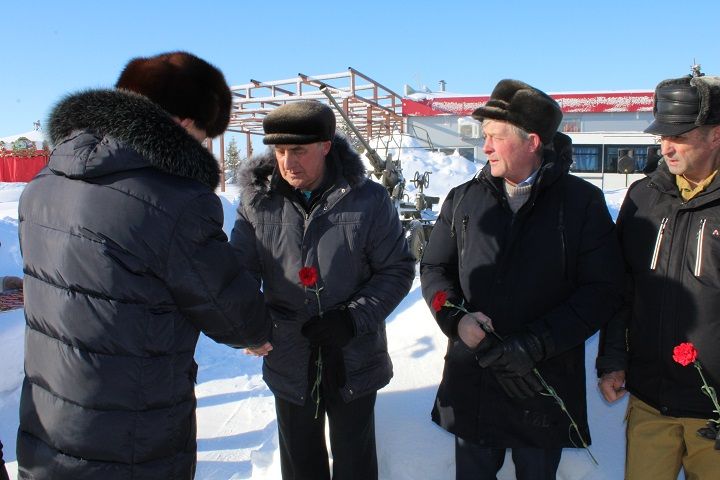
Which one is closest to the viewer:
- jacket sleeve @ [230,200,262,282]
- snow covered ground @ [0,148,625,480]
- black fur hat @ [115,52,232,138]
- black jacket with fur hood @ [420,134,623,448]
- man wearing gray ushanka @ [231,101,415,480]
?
black fur hat @ [115,52,232,138]

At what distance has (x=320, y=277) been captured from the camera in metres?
2.16

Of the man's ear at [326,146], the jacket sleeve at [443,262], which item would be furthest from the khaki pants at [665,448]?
the man's ear at [326,146]

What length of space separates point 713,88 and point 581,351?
3.38 ft

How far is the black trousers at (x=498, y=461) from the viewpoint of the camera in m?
1.97

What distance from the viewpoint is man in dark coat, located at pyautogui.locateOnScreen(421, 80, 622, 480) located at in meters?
1.90

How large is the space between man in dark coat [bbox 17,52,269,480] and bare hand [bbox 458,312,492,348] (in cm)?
88

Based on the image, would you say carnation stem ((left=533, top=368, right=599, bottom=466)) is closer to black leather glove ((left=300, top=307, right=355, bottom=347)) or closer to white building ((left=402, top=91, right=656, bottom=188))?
black leather glove ((left=300, top=307, right=355, bottom=347))

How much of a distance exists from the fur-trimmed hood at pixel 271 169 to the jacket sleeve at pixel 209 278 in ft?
2.63

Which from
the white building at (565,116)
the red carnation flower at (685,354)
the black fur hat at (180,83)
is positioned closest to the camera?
the black fur hat at (180,83)

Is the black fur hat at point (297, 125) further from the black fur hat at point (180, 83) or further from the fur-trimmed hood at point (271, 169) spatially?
the black fur hat at point (180, 83)

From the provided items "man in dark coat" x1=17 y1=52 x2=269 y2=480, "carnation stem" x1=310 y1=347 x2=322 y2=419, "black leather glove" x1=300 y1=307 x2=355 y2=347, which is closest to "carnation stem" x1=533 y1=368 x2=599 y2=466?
"black leather glove" x1=300 y1=307 x2=355 y2=347

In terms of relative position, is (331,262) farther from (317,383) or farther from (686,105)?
(686,105)

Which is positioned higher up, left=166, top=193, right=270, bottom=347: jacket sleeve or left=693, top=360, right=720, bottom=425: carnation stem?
left=166, top=193, right=270, bottom=347: jacket sleeve

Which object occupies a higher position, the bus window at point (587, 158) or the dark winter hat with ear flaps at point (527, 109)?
the dark winter hat with ear flaps at point (527, 109)
